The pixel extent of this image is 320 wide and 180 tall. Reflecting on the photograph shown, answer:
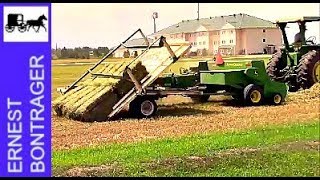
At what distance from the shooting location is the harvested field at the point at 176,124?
269 inches

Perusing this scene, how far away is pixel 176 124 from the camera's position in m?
7.89

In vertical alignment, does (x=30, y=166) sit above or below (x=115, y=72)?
below

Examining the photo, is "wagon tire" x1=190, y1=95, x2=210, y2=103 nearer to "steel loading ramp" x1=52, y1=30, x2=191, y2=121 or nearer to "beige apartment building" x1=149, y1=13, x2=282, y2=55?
"steel loading ramp" x1=52, y1=30, x2=191, y2=121

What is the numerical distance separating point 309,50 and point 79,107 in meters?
3.90

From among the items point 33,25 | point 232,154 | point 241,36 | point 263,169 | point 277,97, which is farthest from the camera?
point 277,97

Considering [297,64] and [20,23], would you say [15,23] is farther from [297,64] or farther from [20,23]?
[297,64]

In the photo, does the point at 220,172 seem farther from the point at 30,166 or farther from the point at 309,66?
the point at 309,66

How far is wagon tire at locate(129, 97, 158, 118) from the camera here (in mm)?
9477

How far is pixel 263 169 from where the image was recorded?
5.50 m

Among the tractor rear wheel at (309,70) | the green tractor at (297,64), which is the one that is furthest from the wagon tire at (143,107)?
the tractor rear wheel at (309,70)

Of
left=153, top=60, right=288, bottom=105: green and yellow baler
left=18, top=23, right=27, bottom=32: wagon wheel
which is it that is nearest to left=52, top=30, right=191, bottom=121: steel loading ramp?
left=153, top=60, right=288, bottom=105: green and yellow baler

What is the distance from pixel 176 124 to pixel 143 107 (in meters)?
1.72

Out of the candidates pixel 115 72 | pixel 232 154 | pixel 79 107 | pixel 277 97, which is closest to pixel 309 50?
pixel 277 97

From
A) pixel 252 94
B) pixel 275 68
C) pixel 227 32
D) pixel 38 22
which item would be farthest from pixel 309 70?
pixel 38 22
